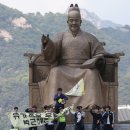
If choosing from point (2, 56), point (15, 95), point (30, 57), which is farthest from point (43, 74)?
point (2, 56)

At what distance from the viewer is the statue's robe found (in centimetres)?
2345

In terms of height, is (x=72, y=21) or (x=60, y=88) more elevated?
(x=72, y=21)

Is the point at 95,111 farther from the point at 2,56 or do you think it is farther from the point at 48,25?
the point at 48,25

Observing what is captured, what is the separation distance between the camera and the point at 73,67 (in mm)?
24172

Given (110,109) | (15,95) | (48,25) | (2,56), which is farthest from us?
(48,25)

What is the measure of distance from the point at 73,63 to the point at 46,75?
795 millimetres

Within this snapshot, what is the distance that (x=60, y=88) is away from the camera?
22453mm

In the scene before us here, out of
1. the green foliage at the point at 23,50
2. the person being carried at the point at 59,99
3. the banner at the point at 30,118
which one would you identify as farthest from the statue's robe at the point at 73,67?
the green foliage at the point at 23,50

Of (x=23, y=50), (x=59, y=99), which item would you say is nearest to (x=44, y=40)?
(x=59, y=99)

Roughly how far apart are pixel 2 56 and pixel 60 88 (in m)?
101

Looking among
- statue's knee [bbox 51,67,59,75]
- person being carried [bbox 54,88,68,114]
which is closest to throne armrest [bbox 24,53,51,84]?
statue's knee [bbox 51,67,59,75]

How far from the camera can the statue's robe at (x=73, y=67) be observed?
2345 centimetres

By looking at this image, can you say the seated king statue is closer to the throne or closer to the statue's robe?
the statue's robe

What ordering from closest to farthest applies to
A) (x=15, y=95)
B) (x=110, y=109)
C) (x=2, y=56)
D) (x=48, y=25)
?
(x=110, y=109) < (x=15, y=95) < (x=2, y=56) < (x=48, y=25)
